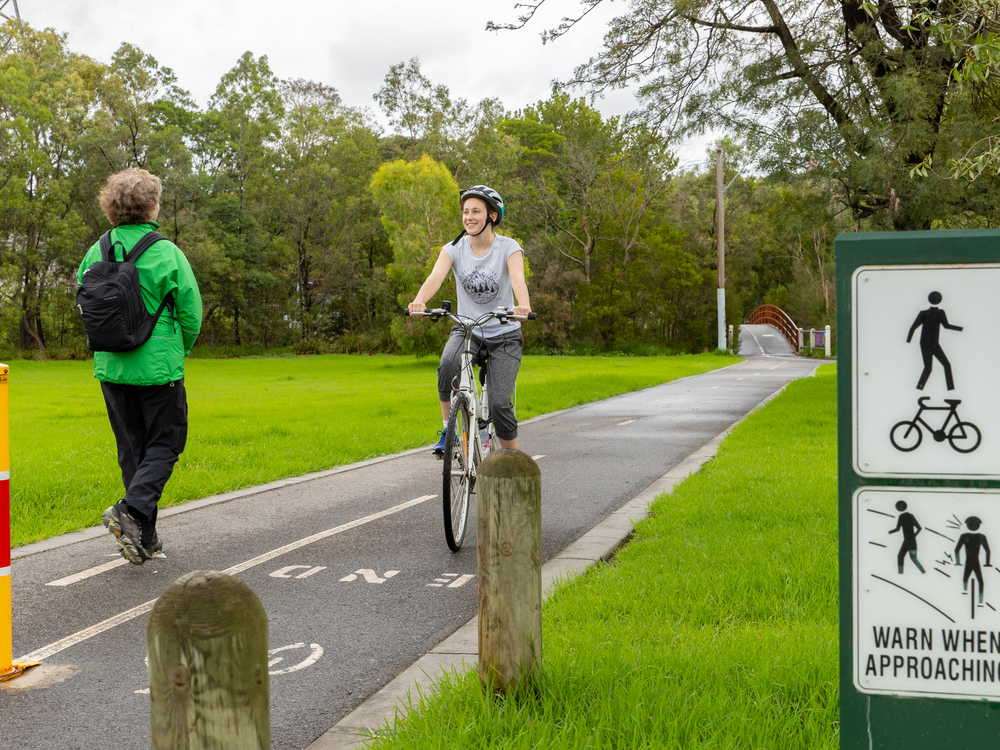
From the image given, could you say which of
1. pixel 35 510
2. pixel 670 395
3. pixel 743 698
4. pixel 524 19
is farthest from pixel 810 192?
pixel 743 698

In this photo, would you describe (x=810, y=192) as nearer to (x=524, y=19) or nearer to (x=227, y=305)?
(x=524, y=19)

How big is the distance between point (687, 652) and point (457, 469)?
8.60 feet

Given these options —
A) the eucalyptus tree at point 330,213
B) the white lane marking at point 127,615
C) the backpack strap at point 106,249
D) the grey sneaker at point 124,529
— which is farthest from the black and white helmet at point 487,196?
the eucalyptus tree at point 330,213

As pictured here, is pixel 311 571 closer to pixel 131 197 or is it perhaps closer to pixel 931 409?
pixel 131 197

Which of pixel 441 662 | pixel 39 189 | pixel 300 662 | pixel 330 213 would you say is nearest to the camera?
pixel 441 662

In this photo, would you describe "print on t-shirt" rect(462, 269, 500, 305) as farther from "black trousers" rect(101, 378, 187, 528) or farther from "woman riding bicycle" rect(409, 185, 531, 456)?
"black trousers" rect(101, 378, 187, 528)

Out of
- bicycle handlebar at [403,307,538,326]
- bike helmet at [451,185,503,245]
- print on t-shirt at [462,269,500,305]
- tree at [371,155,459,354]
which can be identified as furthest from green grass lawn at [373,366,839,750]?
tree at [371,155,459,354]

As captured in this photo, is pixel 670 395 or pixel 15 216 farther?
pixel 15 216

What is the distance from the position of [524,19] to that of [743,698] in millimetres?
10334

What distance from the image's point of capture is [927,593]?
201cm

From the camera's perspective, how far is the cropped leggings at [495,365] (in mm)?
6078

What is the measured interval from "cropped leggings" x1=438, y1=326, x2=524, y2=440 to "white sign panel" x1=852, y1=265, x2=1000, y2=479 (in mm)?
4138

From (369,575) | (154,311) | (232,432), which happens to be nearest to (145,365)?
(154,311)

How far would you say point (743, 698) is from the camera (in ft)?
9.92
